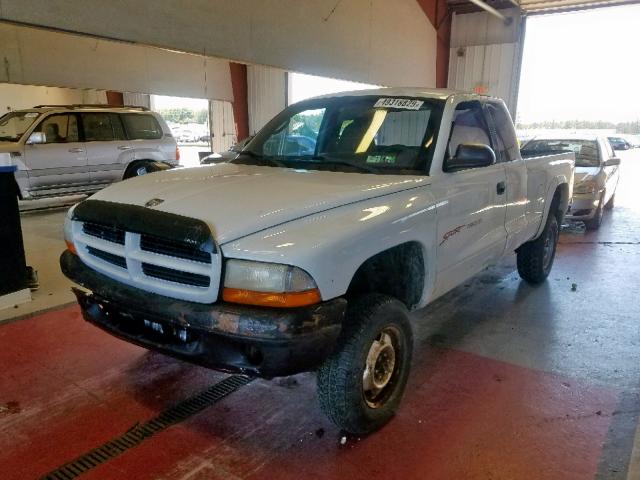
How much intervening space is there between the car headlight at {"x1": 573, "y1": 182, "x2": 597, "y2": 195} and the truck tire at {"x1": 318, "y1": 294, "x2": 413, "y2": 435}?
6.22 meters

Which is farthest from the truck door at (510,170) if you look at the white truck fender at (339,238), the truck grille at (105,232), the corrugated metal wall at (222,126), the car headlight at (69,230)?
the corrugated metal wall at (222,126)

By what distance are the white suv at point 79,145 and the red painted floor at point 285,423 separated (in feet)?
20.1

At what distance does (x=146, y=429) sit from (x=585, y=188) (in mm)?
7397

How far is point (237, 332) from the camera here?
6.77ft

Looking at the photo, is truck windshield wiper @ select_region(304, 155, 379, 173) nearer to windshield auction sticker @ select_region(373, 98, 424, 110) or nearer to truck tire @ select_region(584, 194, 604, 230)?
windshield auction sticker @ select_region(373, 98, 424, 110)

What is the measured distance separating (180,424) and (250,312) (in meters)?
1.09

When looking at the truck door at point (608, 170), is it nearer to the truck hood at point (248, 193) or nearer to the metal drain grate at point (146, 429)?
the truck hood at point (248, 193)

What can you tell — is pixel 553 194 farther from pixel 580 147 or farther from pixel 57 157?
pixel 57 157

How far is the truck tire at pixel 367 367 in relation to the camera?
2.38 meters

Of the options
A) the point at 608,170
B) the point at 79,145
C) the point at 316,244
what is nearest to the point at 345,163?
the point at 316,244

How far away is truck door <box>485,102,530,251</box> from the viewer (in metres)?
3.93

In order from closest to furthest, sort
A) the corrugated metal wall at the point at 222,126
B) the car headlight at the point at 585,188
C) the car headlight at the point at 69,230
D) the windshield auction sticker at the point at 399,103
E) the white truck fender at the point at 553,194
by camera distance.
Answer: the car headlight at the point at 69,230 < the windshield auction sticker at the point at 399,103 < the white truck fender at the point at 553,194 < the car headlight at the point at 585,188 < the corrugated metal wall at the point at 222,126

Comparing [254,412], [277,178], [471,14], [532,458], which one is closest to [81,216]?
[277,178]

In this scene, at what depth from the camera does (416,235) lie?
8.94ft
